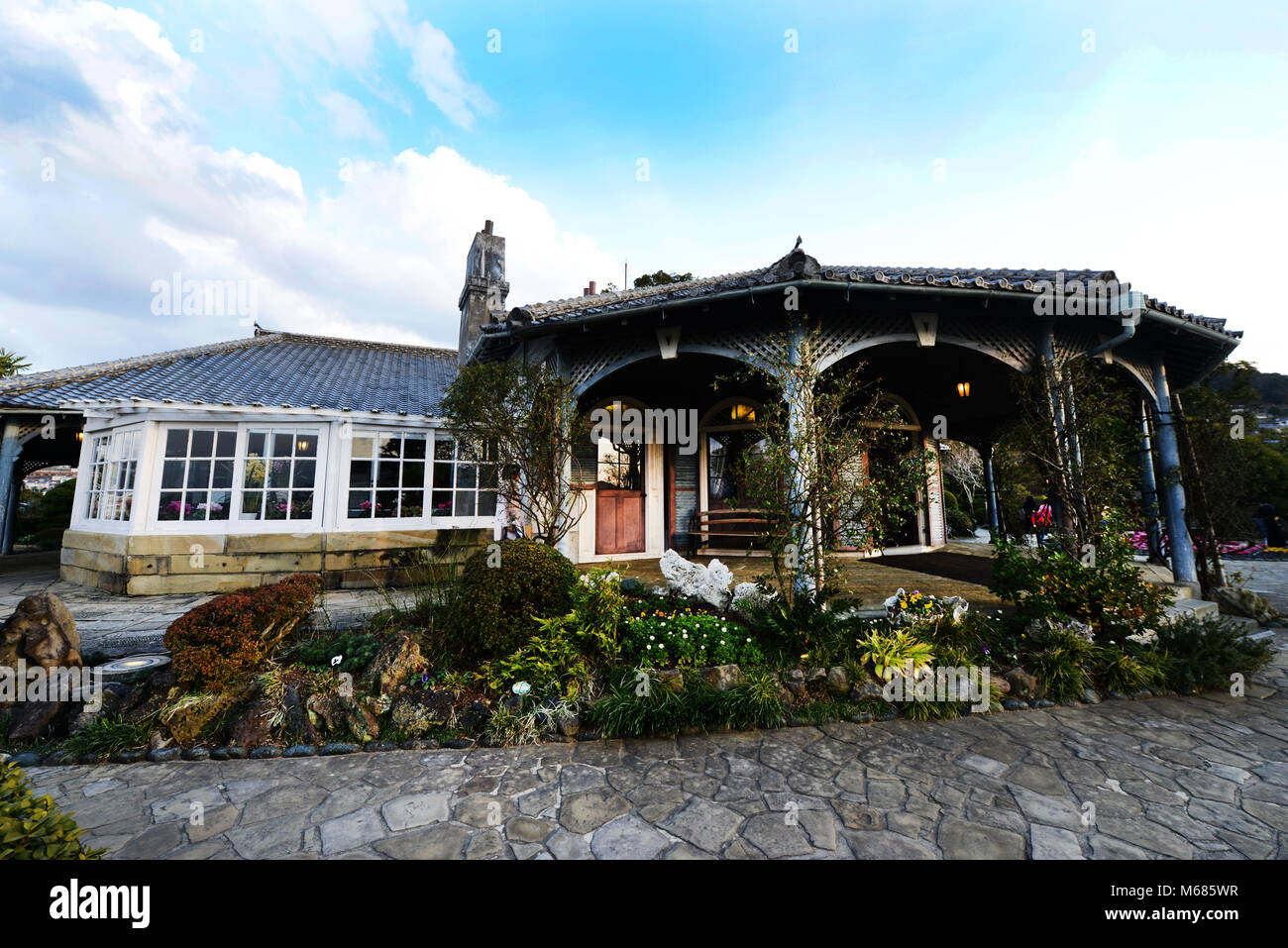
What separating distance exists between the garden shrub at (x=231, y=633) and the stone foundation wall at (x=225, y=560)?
9.41 feet

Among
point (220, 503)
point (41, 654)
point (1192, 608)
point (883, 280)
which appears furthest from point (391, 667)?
point (1192, 608)

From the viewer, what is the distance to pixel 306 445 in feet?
23.3

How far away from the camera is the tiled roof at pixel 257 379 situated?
7402 mm

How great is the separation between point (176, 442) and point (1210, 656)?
12.0 m

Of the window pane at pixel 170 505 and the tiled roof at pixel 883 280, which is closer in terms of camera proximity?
the tiled roof at pixel 883 280

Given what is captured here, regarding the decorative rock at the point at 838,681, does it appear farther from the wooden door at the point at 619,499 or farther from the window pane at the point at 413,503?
the window pane at the point at 413,503

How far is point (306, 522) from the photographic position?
22.7 ft

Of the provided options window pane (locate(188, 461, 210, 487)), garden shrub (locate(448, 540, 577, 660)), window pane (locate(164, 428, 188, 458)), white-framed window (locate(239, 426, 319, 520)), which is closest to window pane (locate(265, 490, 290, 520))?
white-framed window (locate(239, 426, 319, 520))

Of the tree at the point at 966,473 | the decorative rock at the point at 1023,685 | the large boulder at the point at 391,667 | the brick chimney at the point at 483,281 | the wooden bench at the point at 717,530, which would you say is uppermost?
the brick chimney at the point at 483,281

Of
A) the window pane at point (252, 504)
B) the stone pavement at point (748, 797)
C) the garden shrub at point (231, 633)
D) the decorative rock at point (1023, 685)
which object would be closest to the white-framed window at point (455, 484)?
the window pane at point (252, 504)

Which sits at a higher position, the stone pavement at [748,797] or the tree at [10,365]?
the tree at [10,365]

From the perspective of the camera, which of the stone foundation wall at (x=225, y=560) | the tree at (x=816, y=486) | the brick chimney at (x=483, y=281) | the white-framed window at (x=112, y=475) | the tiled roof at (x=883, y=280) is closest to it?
the tree at (x=816, y=486)

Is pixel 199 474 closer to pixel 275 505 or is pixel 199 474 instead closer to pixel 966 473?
pixel 275 505

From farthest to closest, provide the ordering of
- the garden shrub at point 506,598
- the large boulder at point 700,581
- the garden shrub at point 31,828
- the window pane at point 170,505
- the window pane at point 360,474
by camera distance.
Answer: the window pane at point 360,474 → the window pane at point 170,505 → the large boulder at point 700,581 → the garden shrub at point 506,598 → the garden shrub at point 31,828
